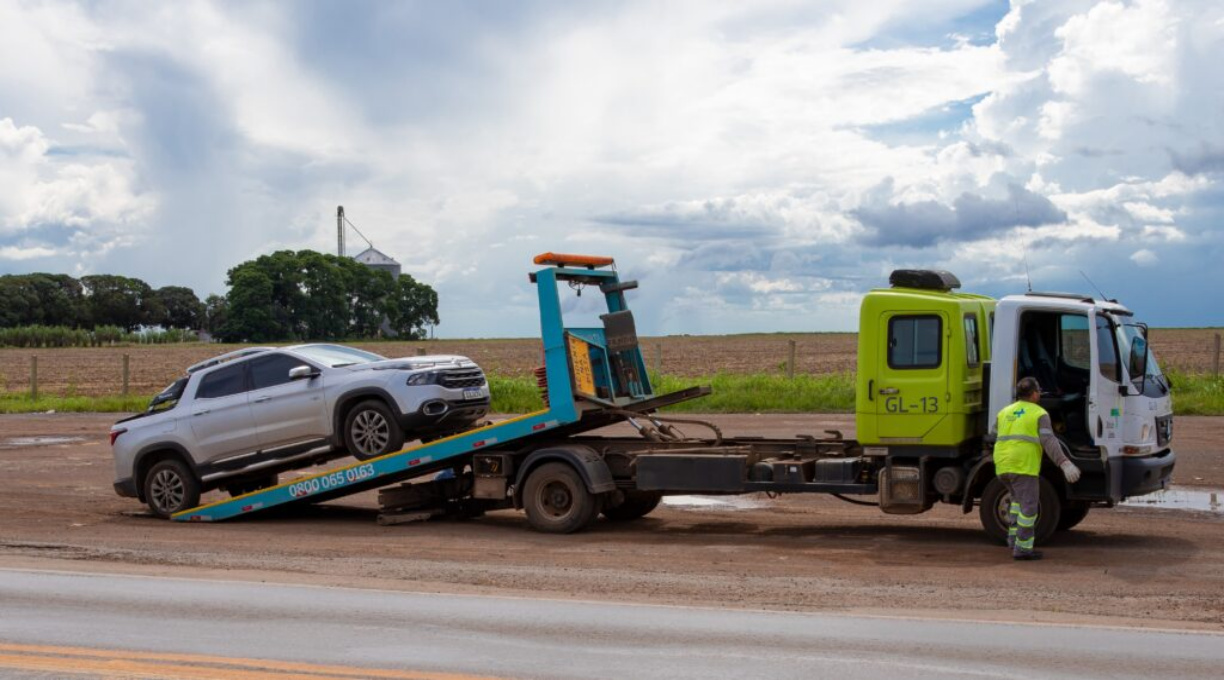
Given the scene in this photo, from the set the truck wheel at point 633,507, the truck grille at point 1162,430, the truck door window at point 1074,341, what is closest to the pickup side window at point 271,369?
the truck wheel at point 633,507

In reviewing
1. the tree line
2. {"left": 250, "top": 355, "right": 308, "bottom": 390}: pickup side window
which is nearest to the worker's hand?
{"left": 250, "top": 355, "right": 308, "bottom": 390}: pickup side window

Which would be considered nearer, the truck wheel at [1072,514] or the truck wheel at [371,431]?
the truck wheel at [1072,514]

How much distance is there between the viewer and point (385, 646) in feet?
27.2

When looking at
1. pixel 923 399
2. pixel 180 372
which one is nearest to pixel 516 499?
pixel 923 399

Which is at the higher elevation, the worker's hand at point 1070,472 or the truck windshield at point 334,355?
the truck windshield at point 334,355

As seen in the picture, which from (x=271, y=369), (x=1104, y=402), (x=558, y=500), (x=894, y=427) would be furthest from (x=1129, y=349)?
(x=271, y=369)

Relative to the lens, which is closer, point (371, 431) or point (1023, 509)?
point (1023, 509)

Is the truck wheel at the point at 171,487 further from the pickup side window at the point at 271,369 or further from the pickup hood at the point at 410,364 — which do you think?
the pickup hood at the point at 410,364

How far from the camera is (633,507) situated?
1527 centimetres

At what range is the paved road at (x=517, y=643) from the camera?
761cm

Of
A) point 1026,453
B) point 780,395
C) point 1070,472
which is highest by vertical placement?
point 780,395

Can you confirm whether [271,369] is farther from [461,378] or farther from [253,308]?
[253,308]

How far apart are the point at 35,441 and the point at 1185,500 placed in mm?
21279

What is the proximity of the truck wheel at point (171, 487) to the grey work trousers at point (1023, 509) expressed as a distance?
372 inches
